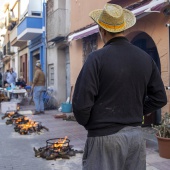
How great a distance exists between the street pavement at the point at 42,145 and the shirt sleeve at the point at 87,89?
273 centimetres

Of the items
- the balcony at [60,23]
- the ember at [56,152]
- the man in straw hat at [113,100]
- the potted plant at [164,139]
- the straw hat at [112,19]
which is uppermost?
the balcony at [60,23]

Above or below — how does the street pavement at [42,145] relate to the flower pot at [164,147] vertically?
below


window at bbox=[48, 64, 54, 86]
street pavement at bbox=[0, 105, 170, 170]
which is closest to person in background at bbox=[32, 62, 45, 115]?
street pavement at bbox=[0, 105, 170, 170]

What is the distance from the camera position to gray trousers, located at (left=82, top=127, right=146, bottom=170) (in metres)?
2.02

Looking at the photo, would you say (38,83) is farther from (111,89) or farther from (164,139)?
(111,89)

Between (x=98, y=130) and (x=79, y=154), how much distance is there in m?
3.30

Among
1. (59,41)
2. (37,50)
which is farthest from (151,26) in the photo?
(37,50)

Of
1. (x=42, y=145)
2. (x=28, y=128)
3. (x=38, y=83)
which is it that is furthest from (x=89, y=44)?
(x=42, y=145)

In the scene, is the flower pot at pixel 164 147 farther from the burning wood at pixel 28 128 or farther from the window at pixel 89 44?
the window at pixel 89 44

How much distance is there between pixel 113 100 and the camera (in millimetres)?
2031

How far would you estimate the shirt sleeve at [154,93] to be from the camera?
2.25 meters

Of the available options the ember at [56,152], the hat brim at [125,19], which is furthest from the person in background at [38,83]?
the hat brim at [125,19]

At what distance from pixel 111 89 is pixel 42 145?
4301mm

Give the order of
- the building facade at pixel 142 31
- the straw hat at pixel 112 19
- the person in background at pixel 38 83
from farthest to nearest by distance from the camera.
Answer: the person in background at pixel 38 83 → the building facade at pixel 142 31 → the straw hat at pixel 112 19
